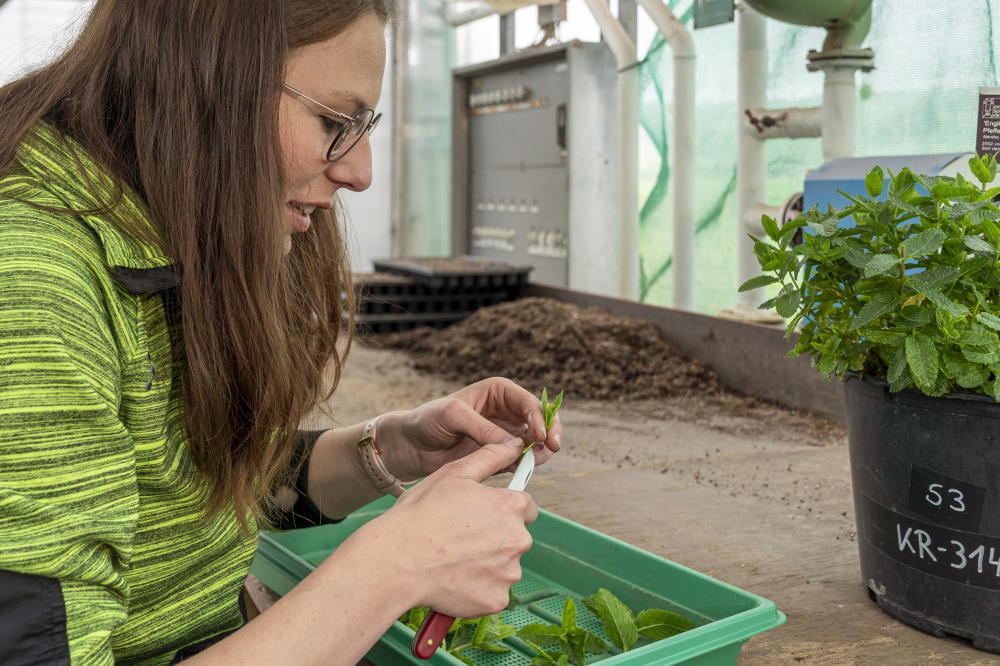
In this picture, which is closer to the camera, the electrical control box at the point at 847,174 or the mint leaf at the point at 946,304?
the mint leaf at the point at 946,304

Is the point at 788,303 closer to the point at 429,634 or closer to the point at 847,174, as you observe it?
the point at 429,634

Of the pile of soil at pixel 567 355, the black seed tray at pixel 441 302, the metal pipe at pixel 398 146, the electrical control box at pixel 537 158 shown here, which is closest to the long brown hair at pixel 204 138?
the pile of soil at pixel 567 355

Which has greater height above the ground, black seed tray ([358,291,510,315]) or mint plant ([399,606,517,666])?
black seed tray ([358,291,510,315])

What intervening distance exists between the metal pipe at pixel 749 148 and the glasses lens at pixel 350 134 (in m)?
1.75

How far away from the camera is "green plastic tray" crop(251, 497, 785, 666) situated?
864 millimetres

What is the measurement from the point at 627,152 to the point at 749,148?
903mm

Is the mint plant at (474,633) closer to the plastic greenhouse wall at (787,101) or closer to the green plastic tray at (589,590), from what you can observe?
the green plastic tray at (589,590)

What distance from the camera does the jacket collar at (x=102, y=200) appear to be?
733 millimetres

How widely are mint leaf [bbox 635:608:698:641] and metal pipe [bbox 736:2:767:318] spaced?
61.2 inches

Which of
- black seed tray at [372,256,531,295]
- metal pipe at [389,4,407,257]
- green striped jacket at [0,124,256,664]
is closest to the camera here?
green striped jacket at [0,124,256,664]

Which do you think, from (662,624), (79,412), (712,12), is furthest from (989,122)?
(712,12)

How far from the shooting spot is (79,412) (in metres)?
0.66

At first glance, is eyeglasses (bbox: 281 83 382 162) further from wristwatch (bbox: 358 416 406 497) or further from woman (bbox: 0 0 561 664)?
wristwatch (bbox: 358 416 406 497)

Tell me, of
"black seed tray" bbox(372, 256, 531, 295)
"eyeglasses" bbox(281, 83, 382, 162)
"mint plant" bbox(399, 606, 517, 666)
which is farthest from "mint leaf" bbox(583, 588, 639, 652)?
"black seed tray" bbox(372, 256, 531, 295)
